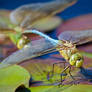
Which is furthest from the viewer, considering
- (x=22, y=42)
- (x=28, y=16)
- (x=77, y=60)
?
(x=28, y=16)

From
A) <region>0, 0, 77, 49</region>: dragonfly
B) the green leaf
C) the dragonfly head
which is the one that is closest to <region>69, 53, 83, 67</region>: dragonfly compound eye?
the dragonfly head

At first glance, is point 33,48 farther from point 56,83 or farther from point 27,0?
point 27,0

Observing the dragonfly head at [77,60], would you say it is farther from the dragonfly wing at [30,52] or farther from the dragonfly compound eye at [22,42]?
the dragonfly compound eye at [22,42]

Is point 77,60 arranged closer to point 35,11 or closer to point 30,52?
point 30,52

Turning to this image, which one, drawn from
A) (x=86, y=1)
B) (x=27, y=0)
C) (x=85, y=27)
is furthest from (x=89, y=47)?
(x=27, y=0)

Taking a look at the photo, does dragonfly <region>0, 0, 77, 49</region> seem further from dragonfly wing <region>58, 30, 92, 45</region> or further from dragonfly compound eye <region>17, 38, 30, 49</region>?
dragonfly wing <region>58, 30, 92, 45</region>

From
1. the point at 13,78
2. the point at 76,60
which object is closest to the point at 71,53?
the point at 76,60
